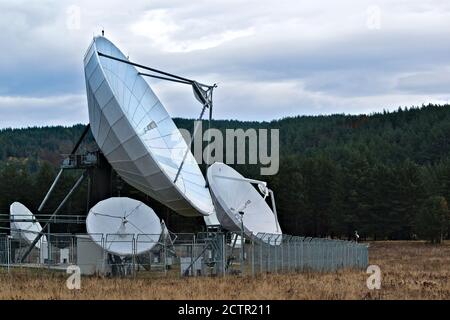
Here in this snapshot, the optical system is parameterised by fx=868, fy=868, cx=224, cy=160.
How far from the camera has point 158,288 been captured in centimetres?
3067

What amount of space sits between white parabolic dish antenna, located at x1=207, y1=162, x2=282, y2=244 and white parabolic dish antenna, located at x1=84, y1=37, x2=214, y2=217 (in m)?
0.79

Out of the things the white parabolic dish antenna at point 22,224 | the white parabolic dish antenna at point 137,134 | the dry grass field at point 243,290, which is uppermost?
the white parabolic dish antenna at point 137,134

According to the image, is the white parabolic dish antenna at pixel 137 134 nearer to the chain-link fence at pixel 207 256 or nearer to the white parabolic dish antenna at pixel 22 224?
the chain-link fence at pixel 207 256

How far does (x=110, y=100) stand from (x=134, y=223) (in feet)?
29.8

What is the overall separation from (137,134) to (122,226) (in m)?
7.87

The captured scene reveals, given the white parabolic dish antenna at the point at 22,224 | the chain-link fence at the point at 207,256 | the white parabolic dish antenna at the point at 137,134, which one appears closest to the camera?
the white parabolic dish antenna at the point at 137,134

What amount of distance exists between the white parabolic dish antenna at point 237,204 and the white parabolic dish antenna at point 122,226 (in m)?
3.65

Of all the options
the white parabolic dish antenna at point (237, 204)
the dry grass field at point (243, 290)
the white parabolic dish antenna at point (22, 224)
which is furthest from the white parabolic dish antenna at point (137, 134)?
the white parabolic dish antenna at point (22, 224)

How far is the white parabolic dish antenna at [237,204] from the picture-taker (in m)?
45.7

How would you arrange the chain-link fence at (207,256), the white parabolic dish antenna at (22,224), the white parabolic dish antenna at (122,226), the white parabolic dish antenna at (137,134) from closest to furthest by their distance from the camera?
the white parabolic dish antenna at (137,134)
the white parabolic dish antenna at (122,226)
the chain-link fence at (207,256)
the white parabolic dish antenna at (22,224)

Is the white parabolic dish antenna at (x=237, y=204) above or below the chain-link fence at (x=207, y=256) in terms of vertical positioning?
above

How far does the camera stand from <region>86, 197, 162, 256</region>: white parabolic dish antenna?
41.4 meters

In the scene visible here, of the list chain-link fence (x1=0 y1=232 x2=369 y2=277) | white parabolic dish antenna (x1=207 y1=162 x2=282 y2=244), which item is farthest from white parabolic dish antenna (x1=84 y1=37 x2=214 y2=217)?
chain-link fence (x1=0 y1=232 x2=369 y2=277)
